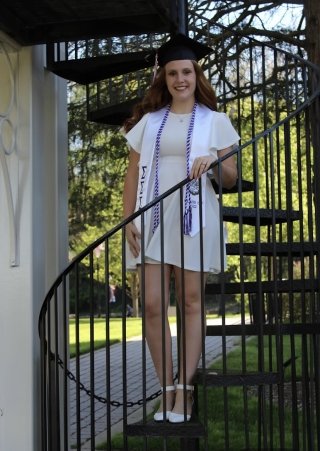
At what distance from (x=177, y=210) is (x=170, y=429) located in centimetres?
113

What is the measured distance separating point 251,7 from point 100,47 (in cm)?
220

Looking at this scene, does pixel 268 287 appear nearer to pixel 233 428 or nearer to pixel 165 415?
pixel 165 415

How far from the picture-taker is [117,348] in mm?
15047

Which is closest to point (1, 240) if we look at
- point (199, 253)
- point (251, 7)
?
point (199, 253)

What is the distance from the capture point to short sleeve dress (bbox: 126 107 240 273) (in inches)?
143

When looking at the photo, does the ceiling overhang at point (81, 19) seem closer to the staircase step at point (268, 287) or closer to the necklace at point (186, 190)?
the necklace at point (186, 190)

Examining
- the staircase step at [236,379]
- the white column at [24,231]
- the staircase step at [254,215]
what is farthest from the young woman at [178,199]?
the white column at [24,231]

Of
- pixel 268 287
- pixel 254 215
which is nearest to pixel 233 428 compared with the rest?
pixel 268 287

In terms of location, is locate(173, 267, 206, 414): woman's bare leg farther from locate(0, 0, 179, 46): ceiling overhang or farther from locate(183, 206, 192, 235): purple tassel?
locate(0, 0, 179, 46): ceiling overhang

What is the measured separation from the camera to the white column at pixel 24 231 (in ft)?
14.6

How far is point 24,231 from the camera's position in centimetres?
453

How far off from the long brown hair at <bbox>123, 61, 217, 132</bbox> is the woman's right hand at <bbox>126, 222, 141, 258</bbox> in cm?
64

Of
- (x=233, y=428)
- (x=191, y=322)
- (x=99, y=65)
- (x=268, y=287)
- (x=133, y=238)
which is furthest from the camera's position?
(x=233, y=428)

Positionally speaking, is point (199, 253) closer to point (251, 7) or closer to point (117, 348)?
point (251, 7)
